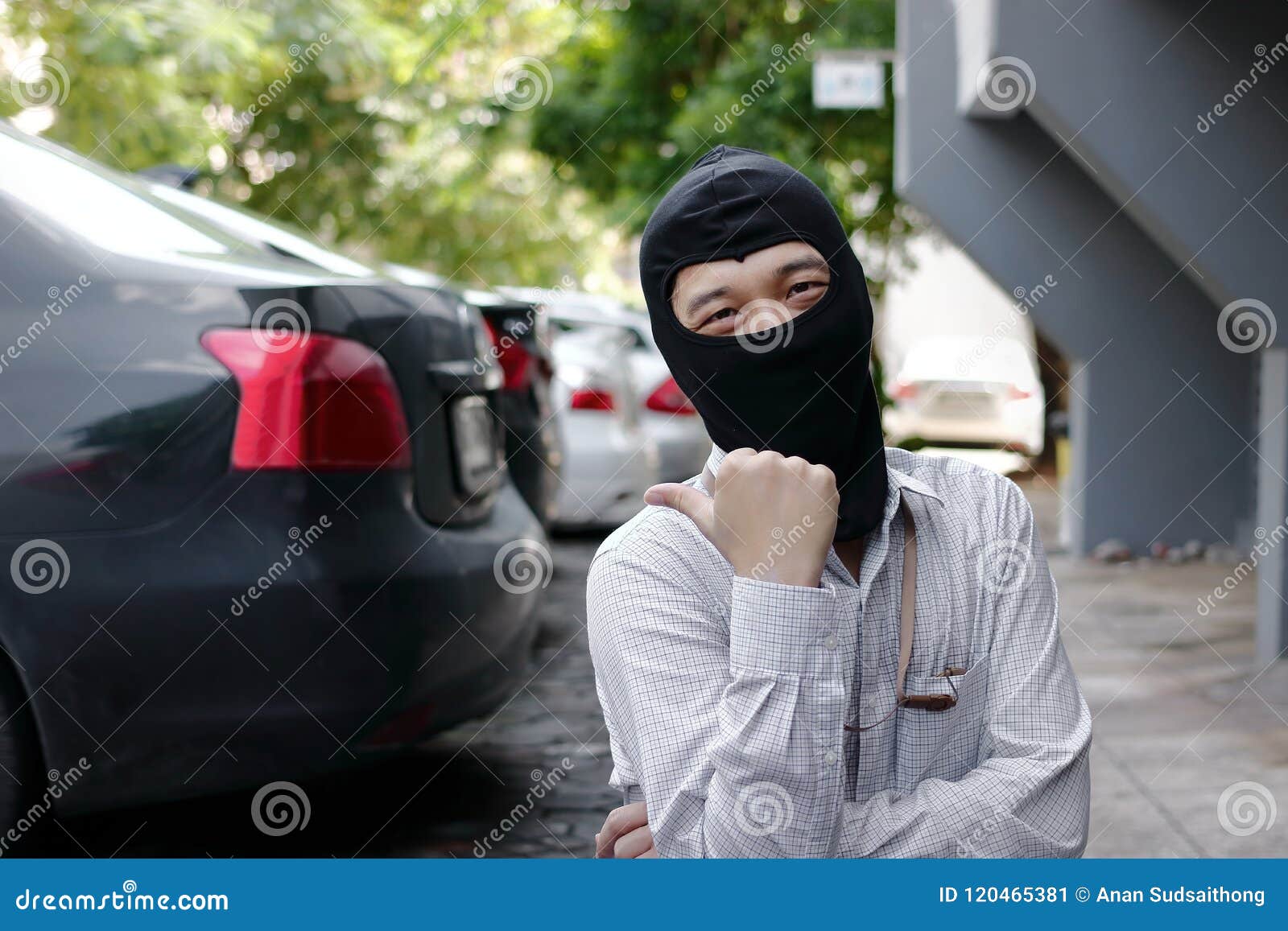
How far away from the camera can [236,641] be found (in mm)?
2994

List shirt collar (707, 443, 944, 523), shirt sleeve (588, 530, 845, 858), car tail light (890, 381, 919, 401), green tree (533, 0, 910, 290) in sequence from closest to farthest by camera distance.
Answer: shirt sleeve (588, 530, 845, 858), shirt collar (707, 443, 944, 523), green tree (533, 0, 910, 290), car tail light (890, 381, 919, 401)

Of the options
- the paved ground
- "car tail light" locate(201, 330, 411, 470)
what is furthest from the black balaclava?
the paved ground

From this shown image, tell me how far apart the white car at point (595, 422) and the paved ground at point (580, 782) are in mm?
3032

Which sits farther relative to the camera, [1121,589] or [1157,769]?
[1121,589]

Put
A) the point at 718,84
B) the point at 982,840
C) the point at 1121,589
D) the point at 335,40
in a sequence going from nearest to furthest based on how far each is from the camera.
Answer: the point at 982,840, the point at 1121,589, the point at 718,84, the point at 335,40

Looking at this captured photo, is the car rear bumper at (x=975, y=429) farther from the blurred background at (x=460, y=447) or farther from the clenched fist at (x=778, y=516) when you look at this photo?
the clenched fist at (x=778, y=516)

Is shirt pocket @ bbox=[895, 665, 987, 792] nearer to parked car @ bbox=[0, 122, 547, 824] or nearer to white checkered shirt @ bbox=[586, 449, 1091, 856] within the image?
white checkered shirt @ bbox=[586, 449, 1091, 856]

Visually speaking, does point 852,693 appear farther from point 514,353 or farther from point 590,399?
point 590,399

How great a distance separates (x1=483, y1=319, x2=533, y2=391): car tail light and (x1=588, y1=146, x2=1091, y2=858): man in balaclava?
378cm

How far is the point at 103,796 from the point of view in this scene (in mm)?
2990

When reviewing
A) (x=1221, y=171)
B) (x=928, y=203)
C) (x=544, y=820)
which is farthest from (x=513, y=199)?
(x=544, y=820)

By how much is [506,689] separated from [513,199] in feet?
76.9

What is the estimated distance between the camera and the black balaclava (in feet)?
5.48
